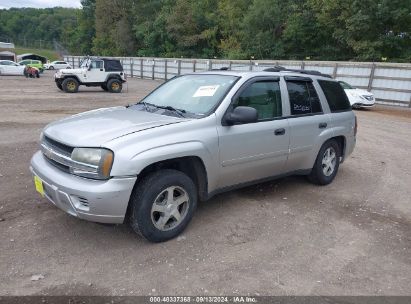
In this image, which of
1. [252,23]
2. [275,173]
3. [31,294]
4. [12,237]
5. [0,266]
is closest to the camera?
[31,294]

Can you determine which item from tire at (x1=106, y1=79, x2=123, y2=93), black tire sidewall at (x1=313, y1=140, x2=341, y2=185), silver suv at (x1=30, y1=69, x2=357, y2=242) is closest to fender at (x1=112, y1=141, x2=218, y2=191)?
silver suv at (x1=30, y1=69, x2=357, y2=242)

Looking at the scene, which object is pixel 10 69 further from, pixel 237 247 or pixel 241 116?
pixel 237 247

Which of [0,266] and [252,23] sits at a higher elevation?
[252,23]

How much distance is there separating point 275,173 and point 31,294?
3.09 metres

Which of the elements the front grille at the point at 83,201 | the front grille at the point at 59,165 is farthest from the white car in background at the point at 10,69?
the front grille at the point at 83,201

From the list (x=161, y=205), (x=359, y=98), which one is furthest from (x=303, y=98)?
(x=359, y=98)

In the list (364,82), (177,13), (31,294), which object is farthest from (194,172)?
(177,13)

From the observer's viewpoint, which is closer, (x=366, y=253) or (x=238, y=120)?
(x=366, y=253)

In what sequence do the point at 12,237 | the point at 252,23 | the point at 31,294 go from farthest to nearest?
the point at 252,23
the point at 12,237
the point at 31,294

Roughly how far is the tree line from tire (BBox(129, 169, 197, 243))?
76.7ft

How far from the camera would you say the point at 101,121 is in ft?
12.9

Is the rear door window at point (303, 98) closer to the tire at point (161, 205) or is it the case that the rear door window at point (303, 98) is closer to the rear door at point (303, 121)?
the rear door at point (303, 121)

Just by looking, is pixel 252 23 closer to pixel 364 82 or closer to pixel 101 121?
pixel 364 82

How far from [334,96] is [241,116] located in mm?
2451
